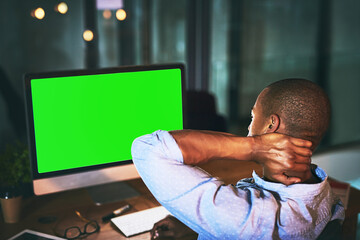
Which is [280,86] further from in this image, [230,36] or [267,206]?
[230,36]

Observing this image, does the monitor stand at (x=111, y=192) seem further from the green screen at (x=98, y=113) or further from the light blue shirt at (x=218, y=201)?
the light blue shirt at (x=218, y=201)

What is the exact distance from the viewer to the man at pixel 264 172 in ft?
3.02

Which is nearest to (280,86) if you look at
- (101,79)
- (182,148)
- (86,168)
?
(182,148)

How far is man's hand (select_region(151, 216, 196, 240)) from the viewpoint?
1404mm

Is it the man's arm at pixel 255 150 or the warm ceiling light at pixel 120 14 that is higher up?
the warm ceiling light at pixel 120 14

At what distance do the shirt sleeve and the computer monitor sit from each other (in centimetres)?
65

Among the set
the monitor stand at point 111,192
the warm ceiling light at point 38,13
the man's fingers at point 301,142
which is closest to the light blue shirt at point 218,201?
the man's fingers at point 301,142

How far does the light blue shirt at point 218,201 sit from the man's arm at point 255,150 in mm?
26

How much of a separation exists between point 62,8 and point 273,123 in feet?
8.74

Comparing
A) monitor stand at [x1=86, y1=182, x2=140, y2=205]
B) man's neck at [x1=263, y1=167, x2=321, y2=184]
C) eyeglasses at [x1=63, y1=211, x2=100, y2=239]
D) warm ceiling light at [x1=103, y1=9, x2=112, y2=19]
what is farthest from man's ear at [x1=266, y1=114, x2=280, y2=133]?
warm ceiling light at [x1=103, y1=9, x2=112, y2=19]

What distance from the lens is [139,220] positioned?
4.93ft

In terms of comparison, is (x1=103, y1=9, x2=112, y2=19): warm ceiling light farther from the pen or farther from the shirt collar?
the shirt collar

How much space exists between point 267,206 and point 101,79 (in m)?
0.85

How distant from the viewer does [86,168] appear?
158 cm
